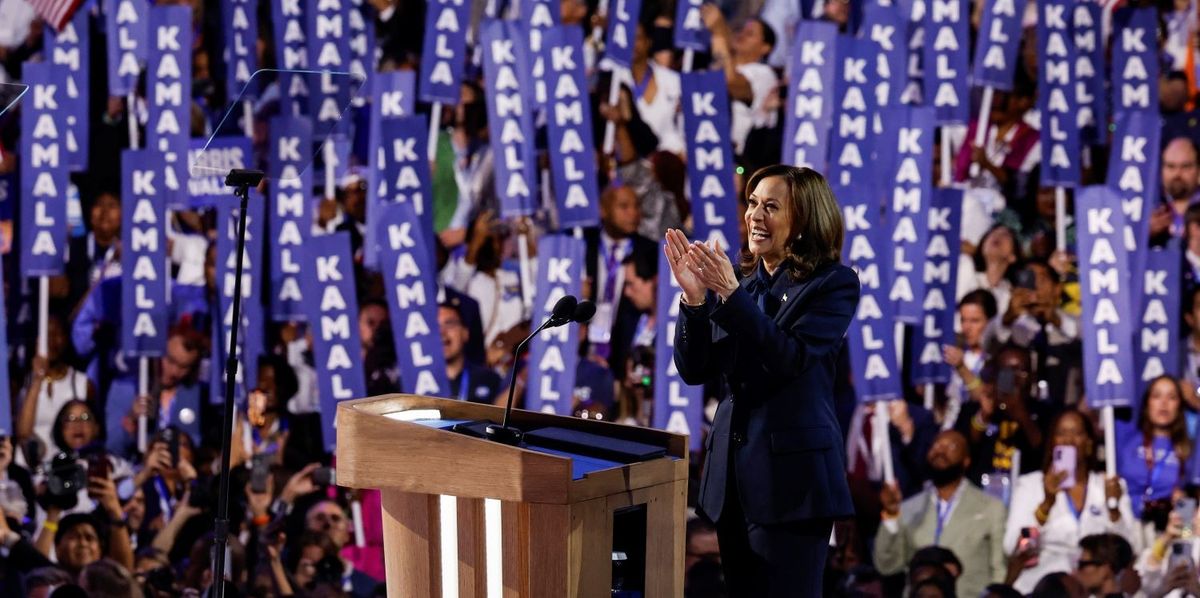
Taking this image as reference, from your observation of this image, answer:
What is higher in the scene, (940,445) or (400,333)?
(400,333)

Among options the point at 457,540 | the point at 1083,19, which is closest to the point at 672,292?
the point at 1083,19

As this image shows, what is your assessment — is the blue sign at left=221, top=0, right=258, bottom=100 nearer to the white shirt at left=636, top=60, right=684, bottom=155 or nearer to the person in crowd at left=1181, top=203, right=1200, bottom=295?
the white shirt at left=636, top=60, right=684, bottom=155

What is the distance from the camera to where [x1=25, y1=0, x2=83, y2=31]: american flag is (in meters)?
4.89

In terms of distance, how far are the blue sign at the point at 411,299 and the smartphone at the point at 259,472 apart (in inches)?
23.3

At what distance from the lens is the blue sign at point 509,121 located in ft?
15.7

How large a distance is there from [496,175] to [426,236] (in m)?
0.36

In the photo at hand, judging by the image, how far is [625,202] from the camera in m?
4.76

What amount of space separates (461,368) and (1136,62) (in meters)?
2.78

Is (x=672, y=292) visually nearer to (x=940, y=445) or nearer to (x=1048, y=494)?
(x=940, y=445)

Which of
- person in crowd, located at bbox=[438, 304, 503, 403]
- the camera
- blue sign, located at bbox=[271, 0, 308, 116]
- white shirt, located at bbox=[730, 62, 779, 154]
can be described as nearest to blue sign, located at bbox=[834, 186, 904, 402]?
white shirt, located at bbox=[730, 62, 779, 154]

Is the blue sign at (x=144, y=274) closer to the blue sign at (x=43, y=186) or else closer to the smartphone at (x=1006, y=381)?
the blue sign at (x=43, y=186)

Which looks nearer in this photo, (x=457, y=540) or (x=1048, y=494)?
(x=457, y=540)

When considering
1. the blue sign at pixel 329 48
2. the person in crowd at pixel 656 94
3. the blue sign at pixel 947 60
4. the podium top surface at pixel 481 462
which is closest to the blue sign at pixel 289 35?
the blue sign at pixel 329 48

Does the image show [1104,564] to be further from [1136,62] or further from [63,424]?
[63,424]
